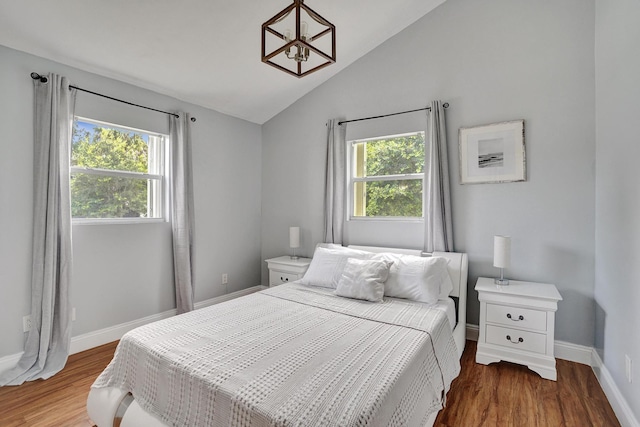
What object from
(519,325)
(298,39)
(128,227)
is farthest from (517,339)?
(128,227)

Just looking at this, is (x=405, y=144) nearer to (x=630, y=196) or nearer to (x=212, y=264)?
(x=630, y=196)

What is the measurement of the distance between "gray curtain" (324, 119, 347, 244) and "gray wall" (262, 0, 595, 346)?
14 centimetres

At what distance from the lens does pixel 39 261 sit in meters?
2.32

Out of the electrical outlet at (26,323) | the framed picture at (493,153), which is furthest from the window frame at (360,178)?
the electrical outlet at (26,323)

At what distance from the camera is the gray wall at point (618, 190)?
1696 mm

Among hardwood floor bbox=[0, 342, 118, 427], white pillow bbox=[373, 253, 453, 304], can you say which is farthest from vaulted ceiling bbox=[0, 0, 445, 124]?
hardwood floor bbox=[0, 342, 118, 427]

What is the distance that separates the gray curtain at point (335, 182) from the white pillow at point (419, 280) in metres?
1.09

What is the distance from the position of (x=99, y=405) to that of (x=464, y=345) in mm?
2721

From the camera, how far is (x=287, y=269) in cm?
352

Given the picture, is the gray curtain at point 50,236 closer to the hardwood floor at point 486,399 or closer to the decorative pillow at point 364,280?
the hardwood floor at point 486,399

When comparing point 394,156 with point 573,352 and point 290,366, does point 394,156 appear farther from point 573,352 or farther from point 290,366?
point 290,366

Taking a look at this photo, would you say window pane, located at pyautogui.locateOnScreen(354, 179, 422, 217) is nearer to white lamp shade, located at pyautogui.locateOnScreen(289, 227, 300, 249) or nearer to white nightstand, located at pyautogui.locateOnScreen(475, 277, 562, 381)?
white lamp shade, located at pyautogui.locateOnScreen(289, 227, 300, 249)

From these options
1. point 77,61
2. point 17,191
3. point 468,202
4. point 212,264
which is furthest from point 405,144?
point 17,191

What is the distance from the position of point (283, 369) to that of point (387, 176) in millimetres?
2475
